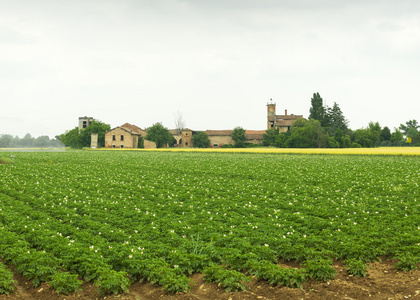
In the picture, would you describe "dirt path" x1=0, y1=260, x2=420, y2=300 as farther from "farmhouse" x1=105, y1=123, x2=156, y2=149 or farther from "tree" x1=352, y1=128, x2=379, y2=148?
"tree" x1=352, y1=128, x2=379, y2=148

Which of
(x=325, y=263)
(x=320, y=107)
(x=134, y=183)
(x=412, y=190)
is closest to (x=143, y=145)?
(x=320, y=107)

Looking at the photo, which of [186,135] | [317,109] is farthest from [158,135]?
[317,109]

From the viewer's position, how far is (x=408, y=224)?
39.5 feet

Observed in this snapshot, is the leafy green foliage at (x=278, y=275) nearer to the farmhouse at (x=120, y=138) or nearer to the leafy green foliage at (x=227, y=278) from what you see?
Answer: the leafy green foliage at (x=227, y=278)

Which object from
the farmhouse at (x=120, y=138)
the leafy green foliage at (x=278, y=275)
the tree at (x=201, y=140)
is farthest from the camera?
the tree at (x=201, y=140)

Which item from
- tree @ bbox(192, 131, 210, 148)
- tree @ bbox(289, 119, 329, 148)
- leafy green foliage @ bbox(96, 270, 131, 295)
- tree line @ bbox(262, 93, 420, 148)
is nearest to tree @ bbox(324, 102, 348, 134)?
tree line @ bbox(262, 93, 420, 148)

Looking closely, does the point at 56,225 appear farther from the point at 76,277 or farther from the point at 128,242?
the point at 76,277

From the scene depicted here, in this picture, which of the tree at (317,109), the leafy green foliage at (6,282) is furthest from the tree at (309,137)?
the leafy green foliage at (6,282)

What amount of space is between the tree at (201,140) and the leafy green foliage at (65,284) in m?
110

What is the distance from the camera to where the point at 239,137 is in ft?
380

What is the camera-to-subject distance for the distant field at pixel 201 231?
27.6ft

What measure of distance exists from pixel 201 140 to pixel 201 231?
107 meters

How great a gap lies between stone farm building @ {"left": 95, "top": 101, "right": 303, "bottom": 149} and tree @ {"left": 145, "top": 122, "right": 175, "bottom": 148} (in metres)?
3.92

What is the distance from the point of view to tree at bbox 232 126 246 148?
114375 mm
